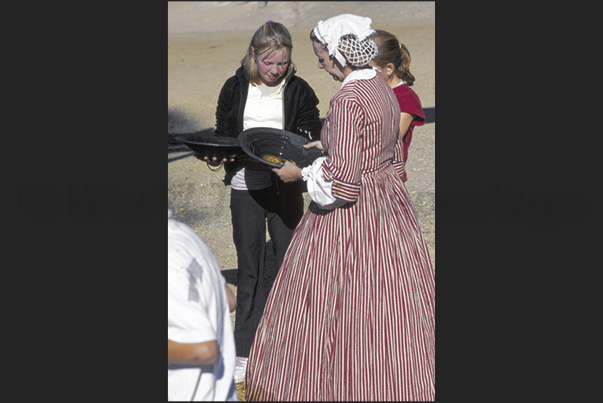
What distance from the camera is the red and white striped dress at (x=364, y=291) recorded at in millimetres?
2455

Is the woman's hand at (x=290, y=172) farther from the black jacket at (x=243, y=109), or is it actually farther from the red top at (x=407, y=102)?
the red top at (x=407, y=102)

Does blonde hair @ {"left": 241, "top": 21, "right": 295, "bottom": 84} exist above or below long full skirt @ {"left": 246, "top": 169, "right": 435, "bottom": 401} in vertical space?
above

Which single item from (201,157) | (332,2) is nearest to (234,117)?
(201,157)

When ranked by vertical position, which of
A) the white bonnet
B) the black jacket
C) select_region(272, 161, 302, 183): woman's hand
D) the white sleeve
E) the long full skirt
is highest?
the white bonnet

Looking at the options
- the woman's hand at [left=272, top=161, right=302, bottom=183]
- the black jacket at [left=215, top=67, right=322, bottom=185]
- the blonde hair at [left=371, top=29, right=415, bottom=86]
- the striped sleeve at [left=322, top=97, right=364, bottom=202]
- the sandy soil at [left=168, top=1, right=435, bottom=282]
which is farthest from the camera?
the sandy soil at [left=168, top=1, right=435, bottom=282]

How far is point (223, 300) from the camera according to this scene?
1724 millimetres

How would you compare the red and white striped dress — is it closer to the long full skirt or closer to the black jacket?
the long full skirt

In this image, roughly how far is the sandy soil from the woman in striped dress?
179cm

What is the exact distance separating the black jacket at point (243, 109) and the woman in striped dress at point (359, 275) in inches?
20.4

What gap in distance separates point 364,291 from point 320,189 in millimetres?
450

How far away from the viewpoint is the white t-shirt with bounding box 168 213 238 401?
1.56 metres

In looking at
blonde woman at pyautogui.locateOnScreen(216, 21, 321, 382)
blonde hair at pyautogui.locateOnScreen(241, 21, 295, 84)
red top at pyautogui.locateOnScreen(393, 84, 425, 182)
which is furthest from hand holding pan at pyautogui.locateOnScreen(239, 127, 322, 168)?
red top at pyautogui.locateOnScreen(393, 84, 425, 182)

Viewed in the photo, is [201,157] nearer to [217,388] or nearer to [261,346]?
[261,346]

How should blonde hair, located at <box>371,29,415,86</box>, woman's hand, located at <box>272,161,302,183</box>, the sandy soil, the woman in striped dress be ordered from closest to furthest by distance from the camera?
the woman in striped dress
woman's hand, located at <box>272,161,302,183</box>
blonde hair, located at <box>371,29,415,86</box>
the sandy soil
